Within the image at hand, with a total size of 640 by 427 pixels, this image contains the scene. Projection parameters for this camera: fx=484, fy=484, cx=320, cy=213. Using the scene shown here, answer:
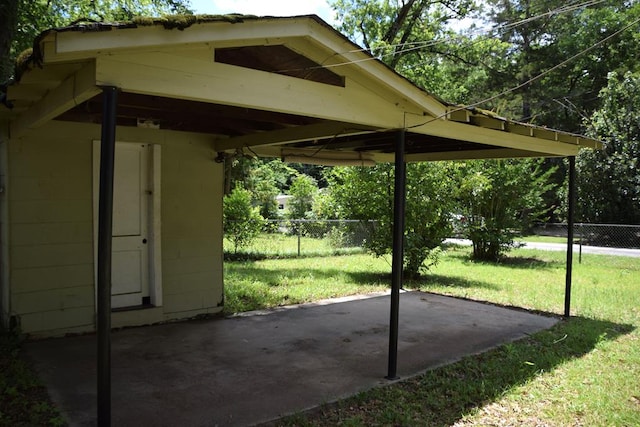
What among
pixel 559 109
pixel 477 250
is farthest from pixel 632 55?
pixel 477 250

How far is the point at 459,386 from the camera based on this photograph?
4051 mm

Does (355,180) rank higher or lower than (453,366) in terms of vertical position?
higher

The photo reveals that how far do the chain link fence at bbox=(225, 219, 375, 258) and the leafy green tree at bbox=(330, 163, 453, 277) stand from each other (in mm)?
2864

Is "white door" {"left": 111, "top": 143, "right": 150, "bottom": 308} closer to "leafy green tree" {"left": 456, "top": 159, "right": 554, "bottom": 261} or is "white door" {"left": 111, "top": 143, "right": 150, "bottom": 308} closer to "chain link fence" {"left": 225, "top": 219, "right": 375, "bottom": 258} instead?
"chain link fence" {"left": 225, "top": 219, "right": 375, "bottom": 258}

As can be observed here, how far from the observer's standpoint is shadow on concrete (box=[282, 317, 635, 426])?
347cm

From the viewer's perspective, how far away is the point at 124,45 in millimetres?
2670

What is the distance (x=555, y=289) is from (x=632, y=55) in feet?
72.0

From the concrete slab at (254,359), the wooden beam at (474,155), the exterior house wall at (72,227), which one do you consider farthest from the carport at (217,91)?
the wooden beam at (474,155)

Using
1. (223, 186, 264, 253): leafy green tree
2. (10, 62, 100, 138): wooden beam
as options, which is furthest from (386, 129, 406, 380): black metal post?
(223, 186, 264, 253): leafy green tree

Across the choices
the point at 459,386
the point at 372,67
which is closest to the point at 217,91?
the point at 372,67

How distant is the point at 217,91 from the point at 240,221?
10039mm

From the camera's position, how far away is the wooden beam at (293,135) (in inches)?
181

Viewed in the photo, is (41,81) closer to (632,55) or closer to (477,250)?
(477,250)

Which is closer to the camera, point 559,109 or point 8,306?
point 8,306
